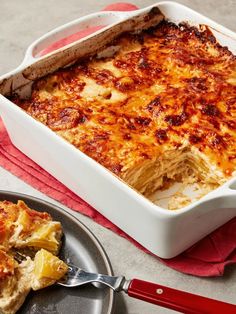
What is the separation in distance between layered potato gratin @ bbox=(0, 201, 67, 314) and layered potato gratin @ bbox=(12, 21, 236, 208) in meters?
0.35

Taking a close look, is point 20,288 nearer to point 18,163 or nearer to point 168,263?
point 168,263

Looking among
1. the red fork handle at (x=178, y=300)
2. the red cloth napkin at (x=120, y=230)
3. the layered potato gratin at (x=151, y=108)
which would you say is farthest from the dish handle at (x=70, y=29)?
the red fork handle at (x=178, y=300)

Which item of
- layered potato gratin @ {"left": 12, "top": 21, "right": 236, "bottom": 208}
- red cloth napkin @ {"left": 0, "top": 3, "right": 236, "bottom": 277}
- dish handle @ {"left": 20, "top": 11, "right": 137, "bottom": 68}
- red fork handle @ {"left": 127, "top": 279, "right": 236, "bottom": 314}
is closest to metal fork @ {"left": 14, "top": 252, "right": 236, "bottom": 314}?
red fork handle @ {"left": 127, "top": 279, "right": 236, "bottom": 314}

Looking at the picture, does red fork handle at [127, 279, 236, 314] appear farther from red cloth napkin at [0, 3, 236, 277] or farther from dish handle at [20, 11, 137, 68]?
dish handle at [20, 11, 137, 68]

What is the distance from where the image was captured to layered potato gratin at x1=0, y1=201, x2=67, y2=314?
221 cm

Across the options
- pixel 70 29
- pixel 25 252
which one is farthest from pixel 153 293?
pixel 70 29

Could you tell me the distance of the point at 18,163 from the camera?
2957 mm

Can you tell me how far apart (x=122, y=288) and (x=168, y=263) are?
0.34m

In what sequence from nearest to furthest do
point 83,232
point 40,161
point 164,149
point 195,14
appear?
point 83,232 → point 164,149 → point 40,161 → point 195,14

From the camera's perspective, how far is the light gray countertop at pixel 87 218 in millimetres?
2449

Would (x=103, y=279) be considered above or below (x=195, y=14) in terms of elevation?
below

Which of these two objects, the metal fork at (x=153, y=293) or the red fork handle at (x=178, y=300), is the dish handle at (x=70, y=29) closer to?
the metal fork at (x=153, y=293)

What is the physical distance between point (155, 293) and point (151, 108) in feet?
3.17

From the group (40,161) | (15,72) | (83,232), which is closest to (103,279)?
(83,232)
